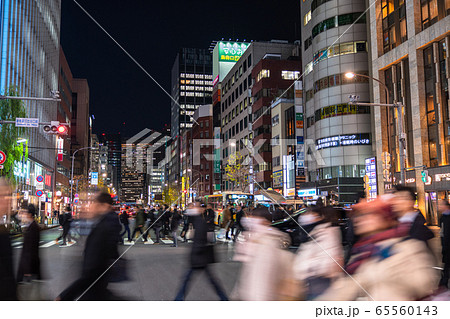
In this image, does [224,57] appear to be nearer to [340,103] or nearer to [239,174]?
[239,174]

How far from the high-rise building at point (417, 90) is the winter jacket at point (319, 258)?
24843 millimetres

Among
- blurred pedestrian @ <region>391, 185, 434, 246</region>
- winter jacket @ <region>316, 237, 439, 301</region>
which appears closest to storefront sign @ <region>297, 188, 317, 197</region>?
blurred pedestrian @ <region>391, 185, 434, 246</region>

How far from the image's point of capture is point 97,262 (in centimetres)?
504

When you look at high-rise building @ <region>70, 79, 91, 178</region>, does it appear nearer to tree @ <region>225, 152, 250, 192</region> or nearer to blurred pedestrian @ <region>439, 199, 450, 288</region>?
tree @ <region>225, 152, 250, 192</region>

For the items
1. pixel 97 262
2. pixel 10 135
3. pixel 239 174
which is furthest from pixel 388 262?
pixel 239 174

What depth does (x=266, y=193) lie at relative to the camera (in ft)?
140

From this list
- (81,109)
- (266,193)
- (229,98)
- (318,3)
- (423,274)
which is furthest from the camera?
(81,109)

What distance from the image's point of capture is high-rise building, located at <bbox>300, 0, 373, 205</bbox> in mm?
45219

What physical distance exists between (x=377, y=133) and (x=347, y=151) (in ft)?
20.5

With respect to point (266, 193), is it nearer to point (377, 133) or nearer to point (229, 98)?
point (377, 133)

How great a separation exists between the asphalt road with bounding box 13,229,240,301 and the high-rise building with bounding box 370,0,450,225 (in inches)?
744

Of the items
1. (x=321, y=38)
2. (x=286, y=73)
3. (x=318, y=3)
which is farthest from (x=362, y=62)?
(x=286, y=73)

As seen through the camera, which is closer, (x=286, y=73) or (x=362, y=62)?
(x=362, y=62)
